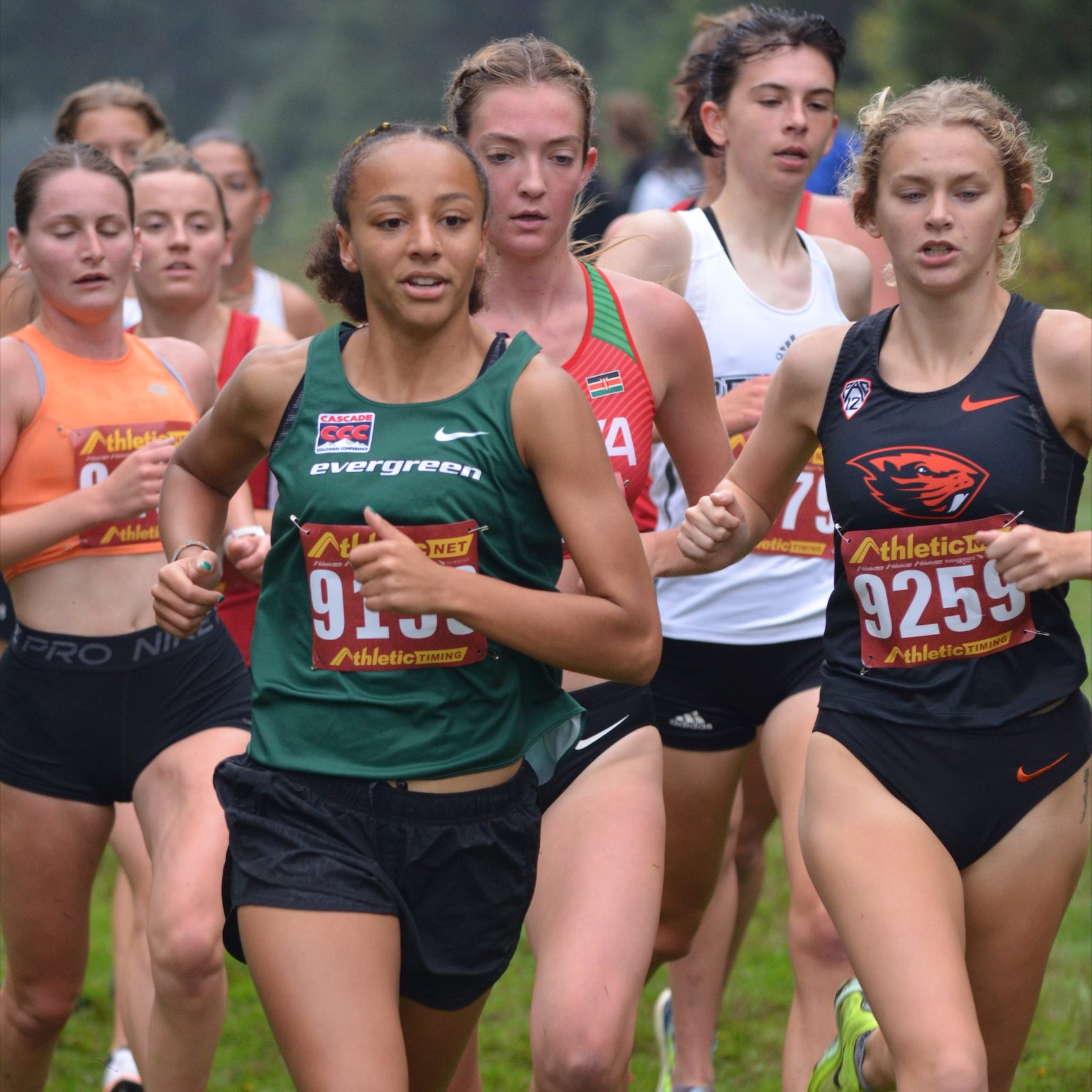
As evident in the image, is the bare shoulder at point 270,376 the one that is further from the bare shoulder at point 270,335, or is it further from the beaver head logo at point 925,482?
the bare shoulder at point 270,335

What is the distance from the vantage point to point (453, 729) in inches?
129

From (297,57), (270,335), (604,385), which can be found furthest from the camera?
(297,57)

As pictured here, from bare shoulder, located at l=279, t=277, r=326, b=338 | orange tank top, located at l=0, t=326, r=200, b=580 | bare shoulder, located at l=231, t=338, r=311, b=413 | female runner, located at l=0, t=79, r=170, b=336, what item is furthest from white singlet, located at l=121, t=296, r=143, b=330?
bare shoulder, located at l=231, t=338, r=311, b=413

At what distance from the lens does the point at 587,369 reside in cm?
404

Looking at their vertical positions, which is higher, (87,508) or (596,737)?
(87,508)

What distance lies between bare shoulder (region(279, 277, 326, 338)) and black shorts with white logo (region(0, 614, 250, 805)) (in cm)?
209

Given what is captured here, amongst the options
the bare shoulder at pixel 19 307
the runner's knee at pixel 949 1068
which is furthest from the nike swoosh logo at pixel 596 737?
the bare shoulder at pixel 19 307

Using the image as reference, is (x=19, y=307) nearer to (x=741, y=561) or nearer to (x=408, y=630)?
(x=741, y=561)

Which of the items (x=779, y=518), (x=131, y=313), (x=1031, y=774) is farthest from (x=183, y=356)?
(x=1031, y=774)

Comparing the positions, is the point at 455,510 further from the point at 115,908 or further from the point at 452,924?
the point at 115,908

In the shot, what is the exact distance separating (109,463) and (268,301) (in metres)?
1.91

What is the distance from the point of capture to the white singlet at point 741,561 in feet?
15.6

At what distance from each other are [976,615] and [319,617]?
1.22m

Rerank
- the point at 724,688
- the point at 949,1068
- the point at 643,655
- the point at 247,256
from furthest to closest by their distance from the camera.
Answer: the point at 247,256 < the point at 724,688 < the point at 643,655 < the point at 949,1068
